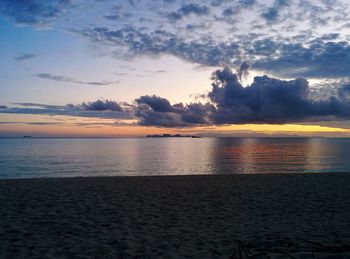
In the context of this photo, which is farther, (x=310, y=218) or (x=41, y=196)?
(x=41, y=196)

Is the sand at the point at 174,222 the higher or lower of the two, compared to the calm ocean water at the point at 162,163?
higher

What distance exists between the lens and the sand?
23.5 ft

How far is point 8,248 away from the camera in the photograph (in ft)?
23.5

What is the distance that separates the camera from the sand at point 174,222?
717cm

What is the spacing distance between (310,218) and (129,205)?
6.17 m

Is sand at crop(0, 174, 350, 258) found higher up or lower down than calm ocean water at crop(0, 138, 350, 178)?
higher up

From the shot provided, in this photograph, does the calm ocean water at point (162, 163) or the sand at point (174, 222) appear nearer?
the sand at point (174, 222)

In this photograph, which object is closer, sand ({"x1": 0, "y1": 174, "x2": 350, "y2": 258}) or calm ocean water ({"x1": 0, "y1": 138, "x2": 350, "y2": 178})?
sand ({"x1": 0, "y1": 174, "x2": 350, "y2": 258})

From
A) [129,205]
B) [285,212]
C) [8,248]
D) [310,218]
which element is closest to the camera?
[8,248]

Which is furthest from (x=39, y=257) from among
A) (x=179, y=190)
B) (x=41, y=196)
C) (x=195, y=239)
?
(x=179, y=190)

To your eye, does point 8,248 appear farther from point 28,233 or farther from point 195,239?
point 195,239

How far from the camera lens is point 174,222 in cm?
955

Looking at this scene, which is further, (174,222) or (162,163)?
(162,163)

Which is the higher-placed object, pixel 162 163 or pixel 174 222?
pixel 174 222
